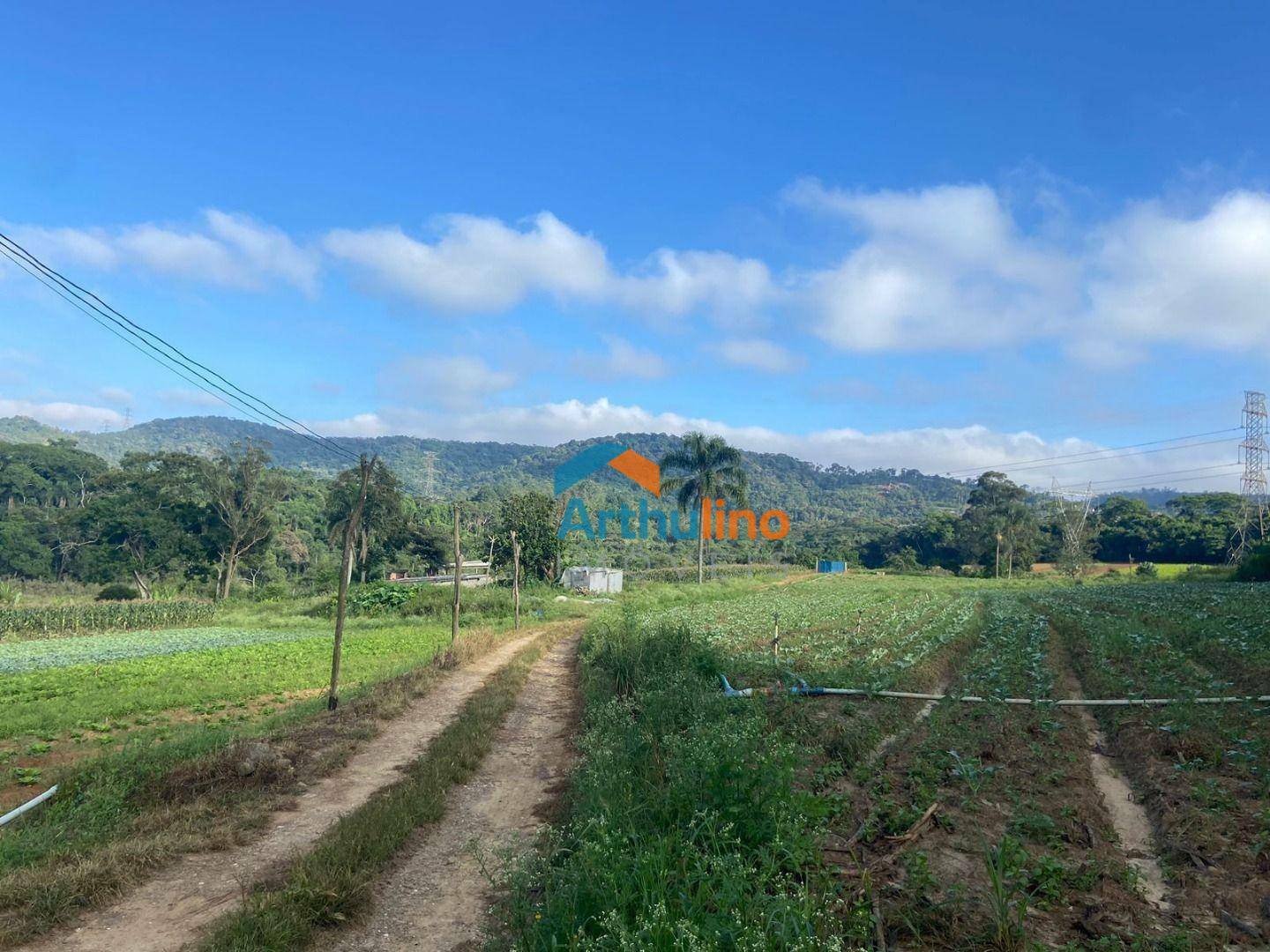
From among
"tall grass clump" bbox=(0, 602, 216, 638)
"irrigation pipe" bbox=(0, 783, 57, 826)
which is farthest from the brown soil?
"tall grass clump" bbox=(0, 602, 216, 638)

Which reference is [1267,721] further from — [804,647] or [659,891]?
[659,891]

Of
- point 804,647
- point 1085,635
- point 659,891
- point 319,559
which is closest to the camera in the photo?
point 659,891

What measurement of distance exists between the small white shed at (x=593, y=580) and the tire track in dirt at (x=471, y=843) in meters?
33.8

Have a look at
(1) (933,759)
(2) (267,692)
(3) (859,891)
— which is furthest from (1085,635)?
(2) (267,692)

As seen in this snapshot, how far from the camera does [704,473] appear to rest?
161 feet

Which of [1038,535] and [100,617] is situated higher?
[1038,535]

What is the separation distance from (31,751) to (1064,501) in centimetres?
10126

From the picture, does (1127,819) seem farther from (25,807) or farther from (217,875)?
(25,807)

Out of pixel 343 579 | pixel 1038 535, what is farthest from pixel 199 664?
pixel 1038 535

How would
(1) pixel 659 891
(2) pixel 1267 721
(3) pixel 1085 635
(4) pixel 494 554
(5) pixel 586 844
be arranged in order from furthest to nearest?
(4) pixel 494 554 < (3) pixel 1085 635 < (2) pixel 1267 721 < (5) pixel 586 844 < (1) pixel 659 891

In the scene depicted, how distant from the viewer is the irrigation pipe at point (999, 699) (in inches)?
474

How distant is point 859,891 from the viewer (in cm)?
507

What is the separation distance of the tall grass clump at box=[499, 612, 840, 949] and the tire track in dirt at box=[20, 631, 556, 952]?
286 centimetres

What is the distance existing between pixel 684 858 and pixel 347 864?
12.3 feet
